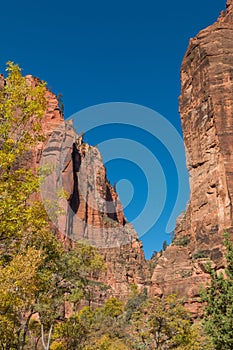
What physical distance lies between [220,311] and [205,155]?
3614cm

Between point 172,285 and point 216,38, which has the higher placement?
point 216,38

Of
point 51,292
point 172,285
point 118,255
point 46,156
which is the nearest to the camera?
point 51,292

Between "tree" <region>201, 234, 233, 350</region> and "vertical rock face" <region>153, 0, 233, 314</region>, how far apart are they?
27.3m

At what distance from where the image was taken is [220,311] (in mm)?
13875

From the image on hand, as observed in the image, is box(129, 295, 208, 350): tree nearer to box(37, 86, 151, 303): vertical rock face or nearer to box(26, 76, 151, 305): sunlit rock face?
box(26, 76, 151, 305): sunlit rock face

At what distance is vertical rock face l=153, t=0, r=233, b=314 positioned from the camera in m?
42.9

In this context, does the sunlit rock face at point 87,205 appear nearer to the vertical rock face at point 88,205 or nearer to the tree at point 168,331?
the vertical rock face at point 88,205

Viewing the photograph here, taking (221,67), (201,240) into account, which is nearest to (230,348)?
(201,240)

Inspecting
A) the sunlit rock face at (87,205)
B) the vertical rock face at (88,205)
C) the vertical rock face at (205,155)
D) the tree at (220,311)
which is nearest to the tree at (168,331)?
the tree at (220,311)

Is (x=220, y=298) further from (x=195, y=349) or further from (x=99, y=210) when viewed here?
(x=99, y=210)

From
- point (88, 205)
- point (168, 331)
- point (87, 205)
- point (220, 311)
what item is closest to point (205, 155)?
point (168, 331)

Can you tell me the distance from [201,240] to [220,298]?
31682mm

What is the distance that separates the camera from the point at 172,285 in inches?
1751

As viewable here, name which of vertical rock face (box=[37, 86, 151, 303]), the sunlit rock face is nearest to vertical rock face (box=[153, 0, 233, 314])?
the sunlit rock face
